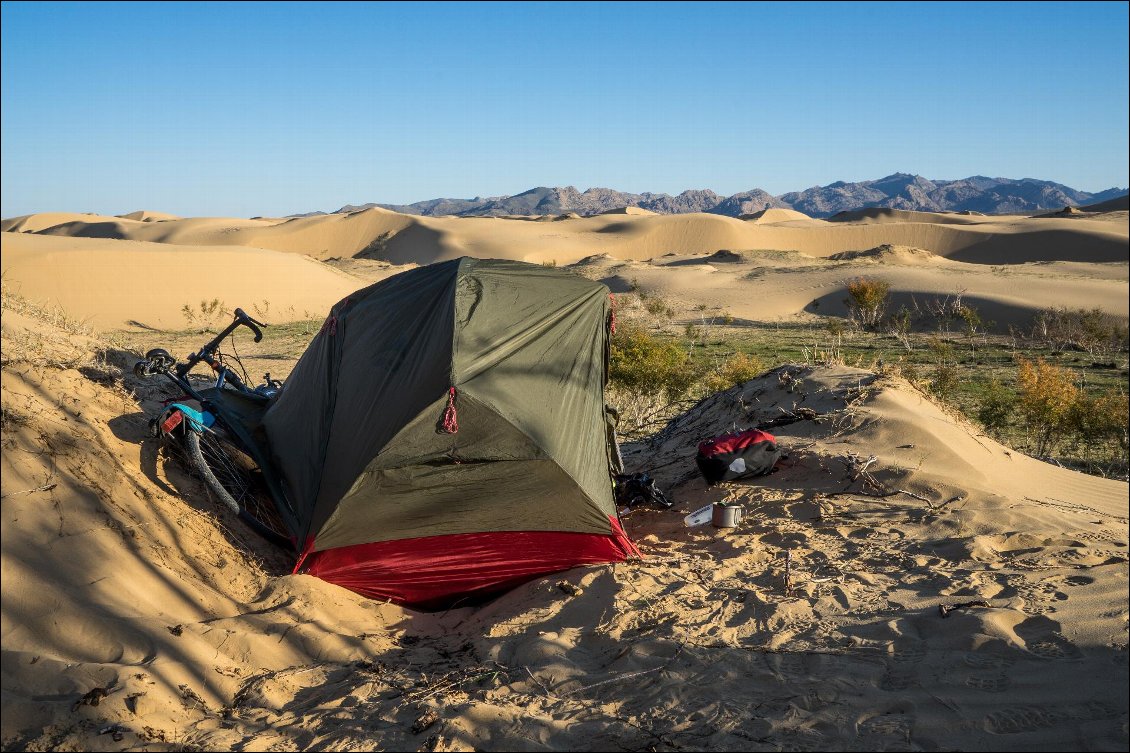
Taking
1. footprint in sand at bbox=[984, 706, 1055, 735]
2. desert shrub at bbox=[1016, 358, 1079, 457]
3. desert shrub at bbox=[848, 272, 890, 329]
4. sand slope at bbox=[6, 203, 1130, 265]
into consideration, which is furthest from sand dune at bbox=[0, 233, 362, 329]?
sand slope at bbox=[6, 203, 1130, 265]

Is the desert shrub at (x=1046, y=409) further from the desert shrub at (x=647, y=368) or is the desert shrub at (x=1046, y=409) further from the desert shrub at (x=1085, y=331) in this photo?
A: the desert shrub at (x=1085, y=331)

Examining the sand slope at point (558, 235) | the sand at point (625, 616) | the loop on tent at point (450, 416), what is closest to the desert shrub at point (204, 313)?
the sand at point (625, 616)

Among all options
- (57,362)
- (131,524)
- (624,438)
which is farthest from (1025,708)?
(624,438)

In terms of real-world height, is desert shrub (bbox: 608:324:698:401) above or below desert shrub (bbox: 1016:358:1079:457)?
above

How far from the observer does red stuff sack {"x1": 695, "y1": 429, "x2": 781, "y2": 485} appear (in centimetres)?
703

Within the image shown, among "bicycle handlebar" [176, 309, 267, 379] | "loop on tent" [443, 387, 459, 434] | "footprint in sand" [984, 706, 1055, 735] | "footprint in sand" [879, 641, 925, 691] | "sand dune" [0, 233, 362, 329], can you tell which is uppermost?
"sand dune" [0, 233, 362, 329]

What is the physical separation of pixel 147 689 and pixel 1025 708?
4.05 m

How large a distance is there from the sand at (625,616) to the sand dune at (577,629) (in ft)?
0.05

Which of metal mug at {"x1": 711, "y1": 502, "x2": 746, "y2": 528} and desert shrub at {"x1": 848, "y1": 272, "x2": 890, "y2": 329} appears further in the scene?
desert shrub at {"x1": 848, "y1": 272, "x2": 890, "y2": 329}

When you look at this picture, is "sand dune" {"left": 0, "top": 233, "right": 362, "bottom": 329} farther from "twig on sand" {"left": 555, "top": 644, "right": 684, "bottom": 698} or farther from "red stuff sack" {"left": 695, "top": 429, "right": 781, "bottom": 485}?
"twig on sand" {"left": 555, "top": 644, "right": 684, "bottom": 698}

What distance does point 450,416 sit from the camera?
17.4 feet

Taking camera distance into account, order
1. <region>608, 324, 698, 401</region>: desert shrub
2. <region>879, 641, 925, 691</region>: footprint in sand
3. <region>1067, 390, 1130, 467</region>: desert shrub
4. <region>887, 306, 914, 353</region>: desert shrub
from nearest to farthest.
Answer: <region>879, 641, 925, 691</region>: footprint in sand → <region>1067, 390, 1130, 467</region>: desert shrub → <region>608, 324, 698, 401</region>: desert shrub → <region>887, 306, 914, 353</region>: desert shrub

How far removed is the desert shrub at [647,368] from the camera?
11.7 metres

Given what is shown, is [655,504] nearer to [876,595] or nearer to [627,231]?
[876,595]
